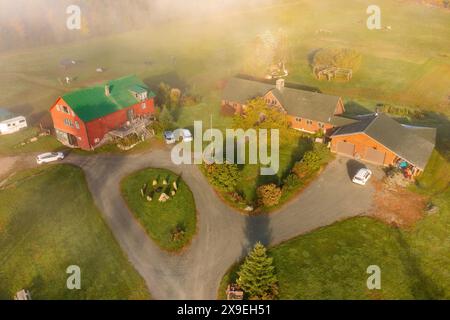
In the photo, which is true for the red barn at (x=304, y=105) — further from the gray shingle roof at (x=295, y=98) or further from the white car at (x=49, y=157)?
the white car at (x=49, y=157)

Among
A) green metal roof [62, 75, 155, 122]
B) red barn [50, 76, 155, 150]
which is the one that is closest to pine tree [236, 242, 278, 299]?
red barn [50, 76, 155, 150]

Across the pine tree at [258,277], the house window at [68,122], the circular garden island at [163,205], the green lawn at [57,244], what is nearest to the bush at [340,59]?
the circular garden island at [163,205]

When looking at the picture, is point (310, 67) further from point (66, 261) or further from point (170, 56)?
point (66, 261)

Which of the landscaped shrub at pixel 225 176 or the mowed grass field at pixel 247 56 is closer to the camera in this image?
the landscaped shrub at pixel 225 176

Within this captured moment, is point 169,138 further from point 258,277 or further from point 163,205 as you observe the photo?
point 258,277

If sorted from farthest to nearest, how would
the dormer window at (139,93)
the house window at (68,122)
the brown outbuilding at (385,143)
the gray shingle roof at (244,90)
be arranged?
the gray shingle roof at (244,90), the dormer window at (139,93), the house window at (68,122), the brown outbuilding at (385,143)

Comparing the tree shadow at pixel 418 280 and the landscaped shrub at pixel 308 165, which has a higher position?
the landscaped shrub at pixel 308 165
